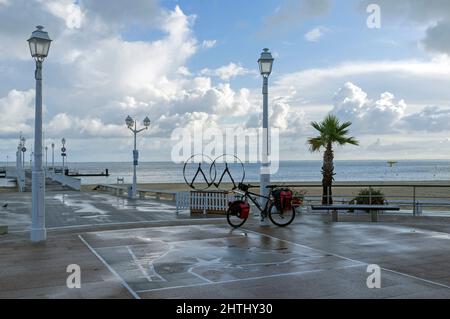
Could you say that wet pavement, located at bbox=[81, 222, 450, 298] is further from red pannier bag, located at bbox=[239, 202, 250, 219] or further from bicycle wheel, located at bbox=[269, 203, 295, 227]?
bicycle wheel, located at bbox=[269, 203, 295, 227]

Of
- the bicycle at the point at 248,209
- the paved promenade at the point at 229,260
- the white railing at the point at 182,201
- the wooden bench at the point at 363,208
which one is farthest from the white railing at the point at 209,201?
the wooden bench at the point at 363,208

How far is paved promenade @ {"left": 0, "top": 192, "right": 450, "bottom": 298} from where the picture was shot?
6645 mm

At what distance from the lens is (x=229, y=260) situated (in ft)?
28.5

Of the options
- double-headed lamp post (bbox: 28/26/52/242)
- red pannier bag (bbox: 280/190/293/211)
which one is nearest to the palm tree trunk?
red pannier bag (bbox: 280/190/293/211)

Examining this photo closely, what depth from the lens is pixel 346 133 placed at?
21656 millimetres

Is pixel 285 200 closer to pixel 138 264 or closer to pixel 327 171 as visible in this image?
pixel 138 264

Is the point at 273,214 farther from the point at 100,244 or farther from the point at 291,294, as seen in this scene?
the point at 291,294

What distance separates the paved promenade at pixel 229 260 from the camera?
21.8 ft

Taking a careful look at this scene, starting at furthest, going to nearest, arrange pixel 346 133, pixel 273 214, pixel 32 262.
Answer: pixel 346 133 → pixel 273 214 → pixel 32 262

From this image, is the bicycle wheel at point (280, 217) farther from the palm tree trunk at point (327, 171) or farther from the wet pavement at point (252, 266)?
the palm tree trunk at point (327, 171)

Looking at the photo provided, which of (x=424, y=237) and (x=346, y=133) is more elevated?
(x=346, y=133)

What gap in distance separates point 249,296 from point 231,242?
4.42 metres
